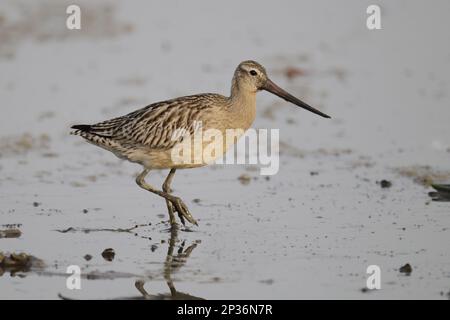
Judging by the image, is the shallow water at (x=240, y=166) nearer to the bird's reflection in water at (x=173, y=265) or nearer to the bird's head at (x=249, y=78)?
the bird's reflection in water at (x=173, y=265)

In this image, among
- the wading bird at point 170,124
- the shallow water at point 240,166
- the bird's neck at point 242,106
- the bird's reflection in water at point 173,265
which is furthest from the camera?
the bird's neck at point 242,106

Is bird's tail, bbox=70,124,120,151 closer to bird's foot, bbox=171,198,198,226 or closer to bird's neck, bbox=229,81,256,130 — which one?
bird's foot, bbox=171,198,198,226

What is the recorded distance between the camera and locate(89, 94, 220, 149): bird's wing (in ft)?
30.7

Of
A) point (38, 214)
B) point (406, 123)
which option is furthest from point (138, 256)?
point (406, 123)

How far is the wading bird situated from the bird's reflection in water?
0.60 metres

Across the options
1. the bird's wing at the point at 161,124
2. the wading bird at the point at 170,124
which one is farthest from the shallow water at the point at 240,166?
the bird's wing at the point at 161,124

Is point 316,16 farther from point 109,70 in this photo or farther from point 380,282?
point 380,282

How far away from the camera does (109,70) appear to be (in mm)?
15078

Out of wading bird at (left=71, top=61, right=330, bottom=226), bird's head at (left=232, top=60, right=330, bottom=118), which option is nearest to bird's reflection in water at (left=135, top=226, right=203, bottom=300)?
wading bird at (left=71, top=61, right=330, bottom=226)

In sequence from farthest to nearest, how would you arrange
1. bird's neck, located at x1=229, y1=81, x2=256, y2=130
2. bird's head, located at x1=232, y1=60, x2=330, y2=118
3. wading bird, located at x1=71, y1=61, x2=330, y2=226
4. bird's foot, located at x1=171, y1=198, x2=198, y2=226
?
bird's head, located at x1=232, y1=60, x2=330, y2=118 → bird's neck, located at x1=229, y1=81, x2=256, y2=130 → wading bird, located at x1=71, y1=61, x2=330, y2=226 → bird's foot, located at x1=171, y1=198, x2=198, y2=226

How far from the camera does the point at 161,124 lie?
9484 millimetres

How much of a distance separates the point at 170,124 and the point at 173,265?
2069 mm

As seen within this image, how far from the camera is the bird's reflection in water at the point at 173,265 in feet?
23.2

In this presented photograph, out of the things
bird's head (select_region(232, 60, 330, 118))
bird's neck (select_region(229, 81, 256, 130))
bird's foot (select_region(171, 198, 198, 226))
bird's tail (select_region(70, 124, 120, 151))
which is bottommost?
bird's foot (select_region(171, 198, 198, 226))
